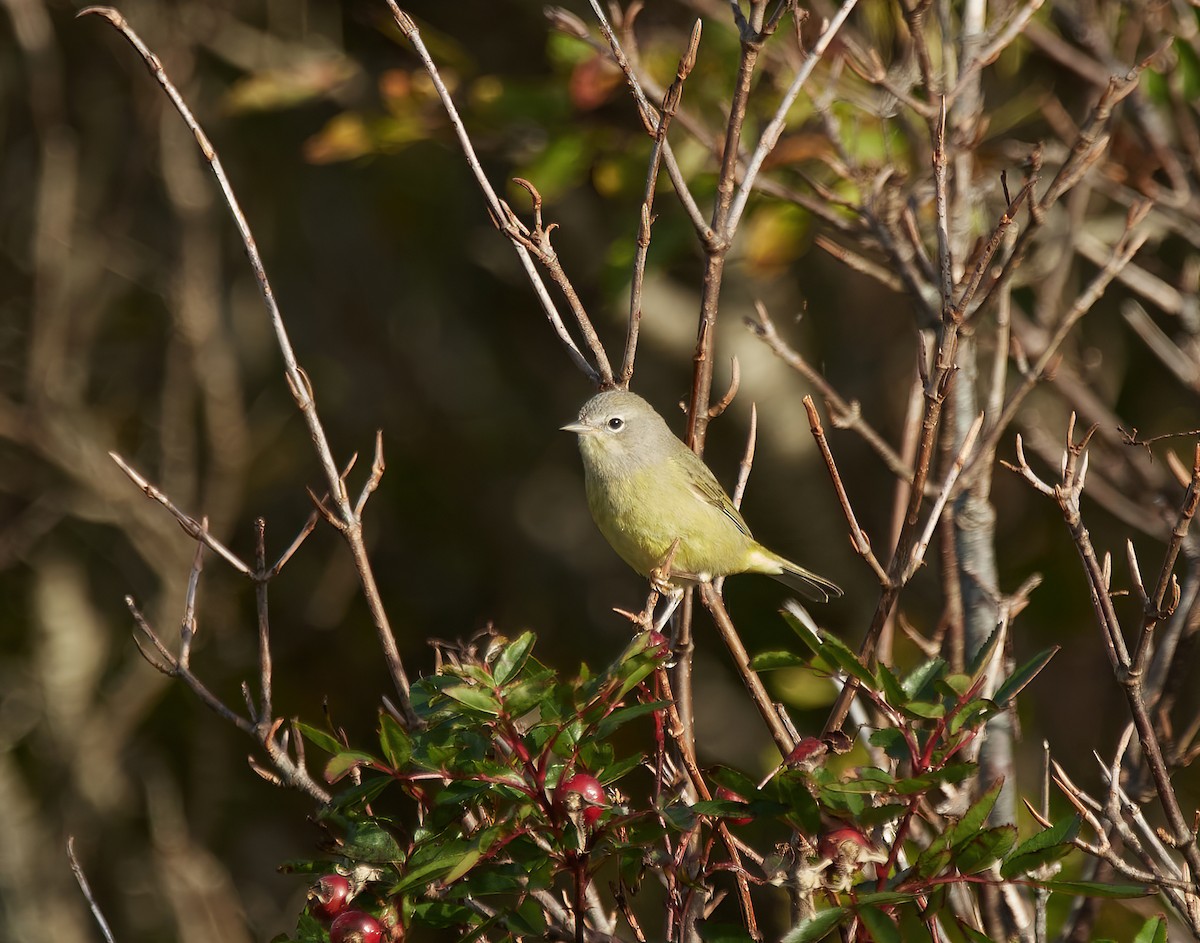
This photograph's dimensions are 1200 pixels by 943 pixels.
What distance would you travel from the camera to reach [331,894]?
2.06 m

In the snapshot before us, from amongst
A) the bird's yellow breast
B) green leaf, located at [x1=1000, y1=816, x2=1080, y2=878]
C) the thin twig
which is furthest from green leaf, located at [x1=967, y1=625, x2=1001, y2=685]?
the bird's yellow breast

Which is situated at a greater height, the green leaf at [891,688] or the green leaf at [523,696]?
the green leaf at [891,688]

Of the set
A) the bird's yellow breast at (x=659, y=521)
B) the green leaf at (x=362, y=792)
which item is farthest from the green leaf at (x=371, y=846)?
the bird's yellow breast at (x=659, y=521)

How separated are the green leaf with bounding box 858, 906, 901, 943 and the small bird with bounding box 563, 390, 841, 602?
2227mm

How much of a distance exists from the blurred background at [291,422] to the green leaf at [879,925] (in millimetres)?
4193

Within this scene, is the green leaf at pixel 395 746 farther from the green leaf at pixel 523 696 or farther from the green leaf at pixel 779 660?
the green leaf at pixel 779 660

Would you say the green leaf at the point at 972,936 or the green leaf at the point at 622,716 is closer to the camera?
the green leaf at the point at 972,936

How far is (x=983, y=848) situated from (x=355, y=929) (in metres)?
0.95

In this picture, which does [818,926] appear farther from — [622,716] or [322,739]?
[322,739]

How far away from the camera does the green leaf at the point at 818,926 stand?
1758mm

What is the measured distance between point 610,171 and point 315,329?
380cm

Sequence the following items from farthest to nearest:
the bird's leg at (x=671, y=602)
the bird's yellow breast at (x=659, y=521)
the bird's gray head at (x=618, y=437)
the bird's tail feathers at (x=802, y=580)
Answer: the bird's tail feathers at (x=802, y=580), the bird's gray head at (x=618, y=437), the bird's yellow breast at (x=659, y=521), the bird's leg at (x=671, y=602)

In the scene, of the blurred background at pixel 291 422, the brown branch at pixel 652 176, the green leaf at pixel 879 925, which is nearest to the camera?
the green leaf at pixel 879 925

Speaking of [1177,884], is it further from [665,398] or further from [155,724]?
[155,724]
